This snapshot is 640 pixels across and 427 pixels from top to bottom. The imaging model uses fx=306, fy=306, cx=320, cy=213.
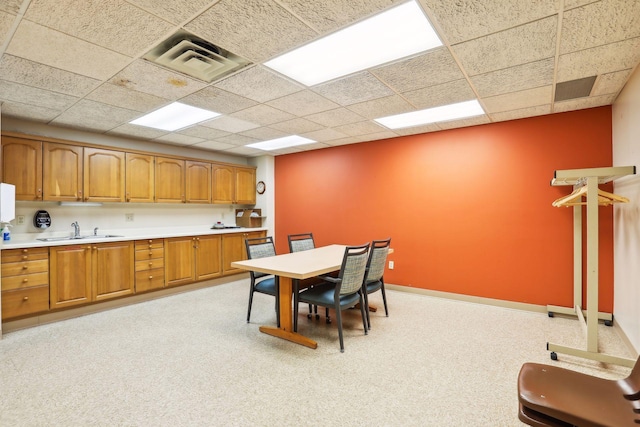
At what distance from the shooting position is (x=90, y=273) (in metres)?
3.89

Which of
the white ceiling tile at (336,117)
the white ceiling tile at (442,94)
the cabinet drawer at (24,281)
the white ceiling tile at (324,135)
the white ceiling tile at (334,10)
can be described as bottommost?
the cabinet drawer at (24,281)

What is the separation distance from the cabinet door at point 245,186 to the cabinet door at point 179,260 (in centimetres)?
145

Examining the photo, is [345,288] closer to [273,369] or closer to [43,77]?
[273,369]

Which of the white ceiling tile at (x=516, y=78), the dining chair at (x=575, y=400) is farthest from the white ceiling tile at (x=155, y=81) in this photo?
the dining chair at (x=575, y=400)

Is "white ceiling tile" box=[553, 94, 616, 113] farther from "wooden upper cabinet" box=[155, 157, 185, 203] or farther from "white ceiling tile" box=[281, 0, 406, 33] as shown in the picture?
"wooden upper cabinet" box=[155, 157, 185, 203]

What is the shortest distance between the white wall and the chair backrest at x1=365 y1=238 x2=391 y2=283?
2.10 meters

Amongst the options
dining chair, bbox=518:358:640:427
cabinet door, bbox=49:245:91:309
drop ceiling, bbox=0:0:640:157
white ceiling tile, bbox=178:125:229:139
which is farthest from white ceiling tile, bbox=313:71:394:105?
cabinet door, bbox=49:245:91:309

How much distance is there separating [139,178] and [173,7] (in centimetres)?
351

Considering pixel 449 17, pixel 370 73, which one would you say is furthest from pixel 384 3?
pixel 370 73

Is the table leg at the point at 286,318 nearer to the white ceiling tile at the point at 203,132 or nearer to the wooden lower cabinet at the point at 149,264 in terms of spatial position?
the wooden lower cabinet at the point at 149,264

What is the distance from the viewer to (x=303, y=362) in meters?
2.59

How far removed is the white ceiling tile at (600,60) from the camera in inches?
85.0

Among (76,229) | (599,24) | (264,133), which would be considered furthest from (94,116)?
(599,24)

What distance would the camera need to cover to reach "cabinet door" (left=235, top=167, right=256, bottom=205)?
6.07 meters
